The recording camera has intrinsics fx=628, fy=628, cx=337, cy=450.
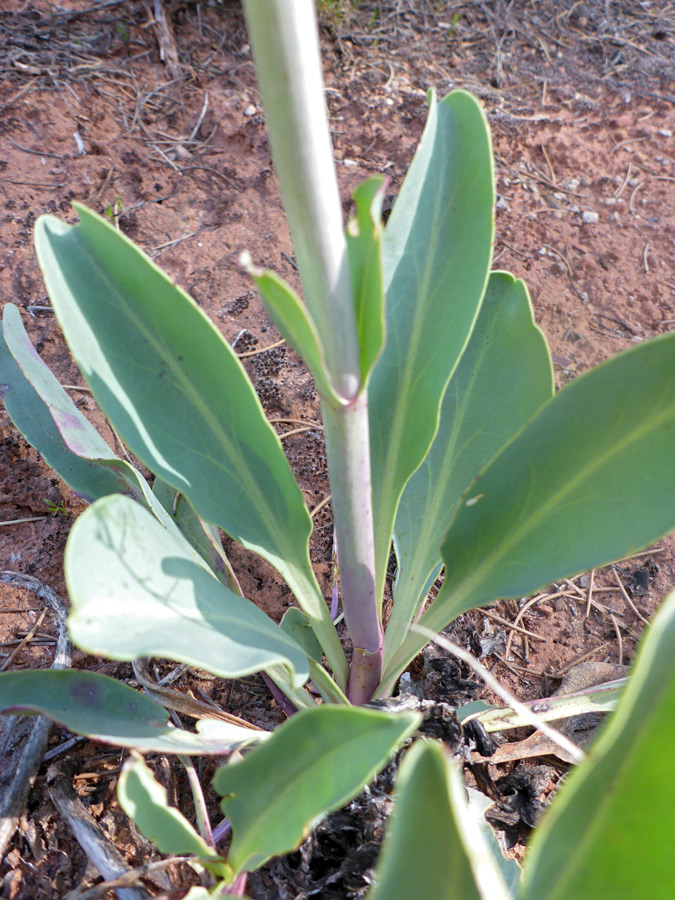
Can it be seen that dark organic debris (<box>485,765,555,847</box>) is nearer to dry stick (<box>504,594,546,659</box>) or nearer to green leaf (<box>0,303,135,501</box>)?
dry stick (<box>504,594,546,659</box>)

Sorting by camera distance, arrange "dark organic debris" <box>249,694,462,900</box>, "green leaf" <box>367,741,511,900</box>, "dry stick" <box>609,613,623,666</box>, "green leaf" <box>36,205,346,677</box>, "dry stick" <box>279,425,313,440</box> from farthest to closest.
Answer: "dry stick" <box>279,425,313,440</box>
"dry stick" <box>609,613,623,666</box>
"dark organic debris" <box>249,694,462,900</box>
"green leaf" <box>36,205,346,677</box>
"green leaf" <box>367,741,511,900</box>

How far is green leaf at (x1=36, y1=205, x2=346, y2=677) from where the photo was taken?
30.5 inches

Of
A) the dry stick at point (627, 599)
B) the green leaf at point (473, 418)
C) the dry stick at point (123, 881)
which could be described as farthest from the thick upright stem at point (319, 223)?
the dry stick at point (627, 599)

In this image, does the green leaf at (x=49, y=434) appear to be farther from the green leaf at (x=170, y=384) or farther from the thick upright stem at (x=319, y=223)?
the thick upright stem at (x=319, y=223)

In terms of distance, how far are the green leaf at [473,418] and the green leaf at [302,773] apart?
431 mm

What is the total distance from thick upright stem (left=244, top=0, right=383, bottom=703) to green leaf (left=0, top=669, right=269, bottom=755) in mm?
320

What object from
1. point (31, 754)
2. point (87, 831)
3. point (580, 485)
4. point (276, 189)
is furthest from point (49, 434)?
point (276, 189)

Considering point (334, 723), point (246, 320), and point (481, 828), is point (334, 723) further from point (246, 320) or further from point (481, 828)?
point (246, 320)

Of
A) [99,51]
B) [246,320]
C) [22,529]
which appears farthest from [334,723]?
[99,51]

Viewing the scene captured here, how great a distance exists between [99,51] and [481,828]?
9.56 ft

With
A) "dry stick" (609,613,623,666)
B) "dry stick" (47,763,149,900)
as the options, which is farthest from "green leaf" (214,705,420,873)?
"dry stick" (609,613,623,666)

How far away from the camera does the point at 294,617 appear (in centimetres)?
110

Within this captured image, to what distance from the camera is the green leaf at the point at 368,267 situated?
1.80ft

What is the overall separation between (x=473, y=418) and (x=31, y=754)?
3.06 feet
